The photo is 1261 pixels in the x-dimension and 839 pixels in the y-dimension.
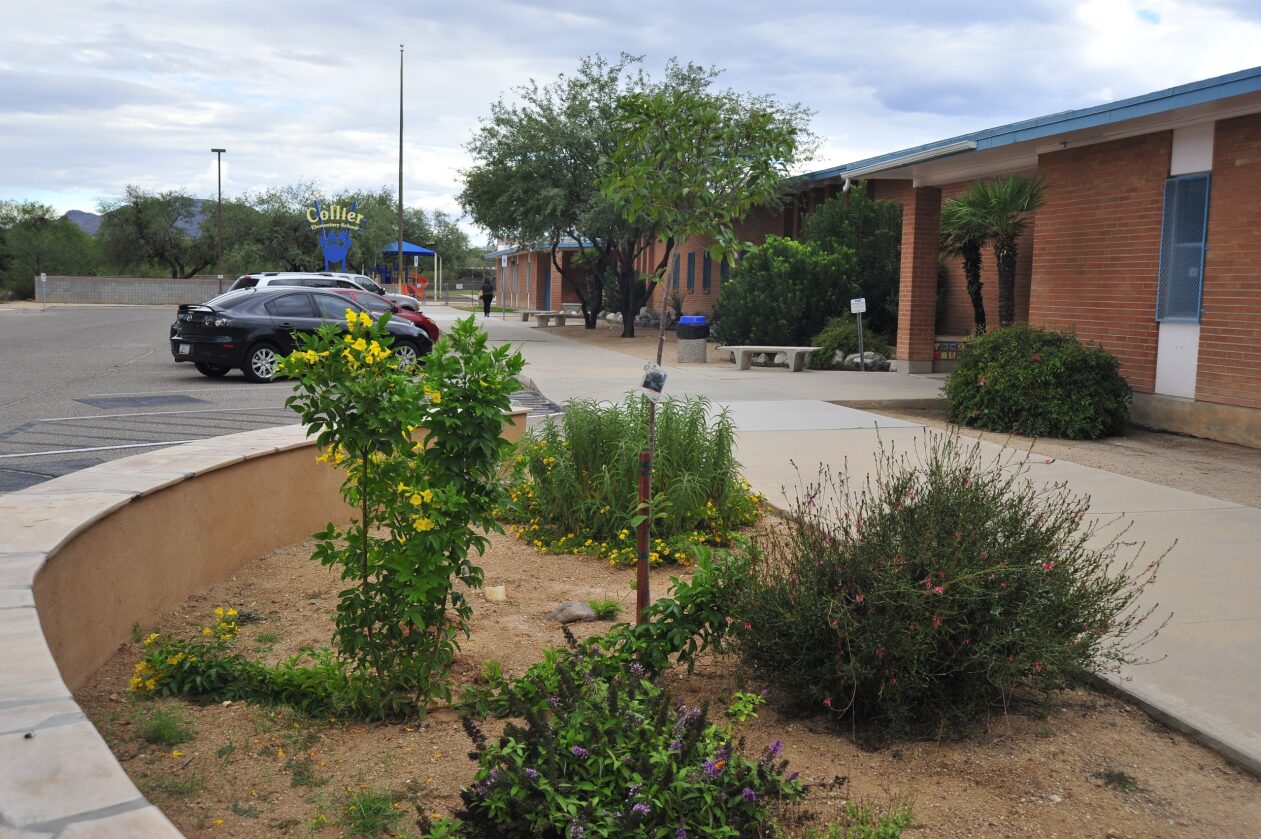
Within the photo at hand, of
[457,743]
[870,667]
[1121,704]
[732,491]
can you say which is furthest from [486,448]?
[732,491]

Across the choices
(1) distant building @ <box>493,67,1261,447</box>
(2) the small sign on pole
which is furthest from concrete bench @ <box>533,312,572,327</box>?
(1) distant building @ <box>493,67,1261,447</box>

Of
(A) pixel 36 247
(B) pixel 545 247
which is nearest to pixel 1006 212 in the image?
→ (B) pixel 545 247

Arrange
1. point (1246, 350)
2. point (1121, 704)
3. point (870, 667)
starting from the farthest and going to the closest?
point (1246, 350)
point (1121, 704)
point (870, 667)

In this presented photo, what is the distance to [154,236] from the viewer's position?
74.0m

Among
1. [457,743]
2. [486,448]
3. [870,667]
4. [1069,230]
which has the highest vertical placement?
[1069,230]

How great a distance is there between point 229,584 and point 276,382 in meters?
11.6

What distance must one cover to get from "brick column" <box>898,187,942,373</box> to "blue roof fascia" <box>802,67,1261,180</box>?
10.1 feet

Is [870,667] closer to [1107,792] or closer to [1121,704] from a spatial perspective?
[1107,792]

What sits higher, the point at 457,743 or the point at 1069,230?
the point at 1069,230

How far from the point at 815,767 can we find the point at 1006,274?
1366 cm

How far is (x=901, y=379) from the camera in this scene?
18828mm

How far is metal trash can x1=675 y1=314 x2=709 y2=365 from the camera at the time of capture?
2359cm

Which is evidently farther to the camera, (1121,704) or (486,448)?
(1121,704)

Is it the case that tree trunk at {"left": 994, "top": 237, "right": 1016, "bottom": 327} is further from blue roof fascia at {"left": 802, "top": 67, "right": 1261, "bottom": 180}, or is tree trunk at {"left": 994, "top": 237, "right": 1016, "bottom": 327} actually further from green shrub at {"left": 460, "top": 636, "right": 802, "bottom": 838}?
green shrub at {"left": 460, "top": 636, "right": 802, "bottom": 838}
